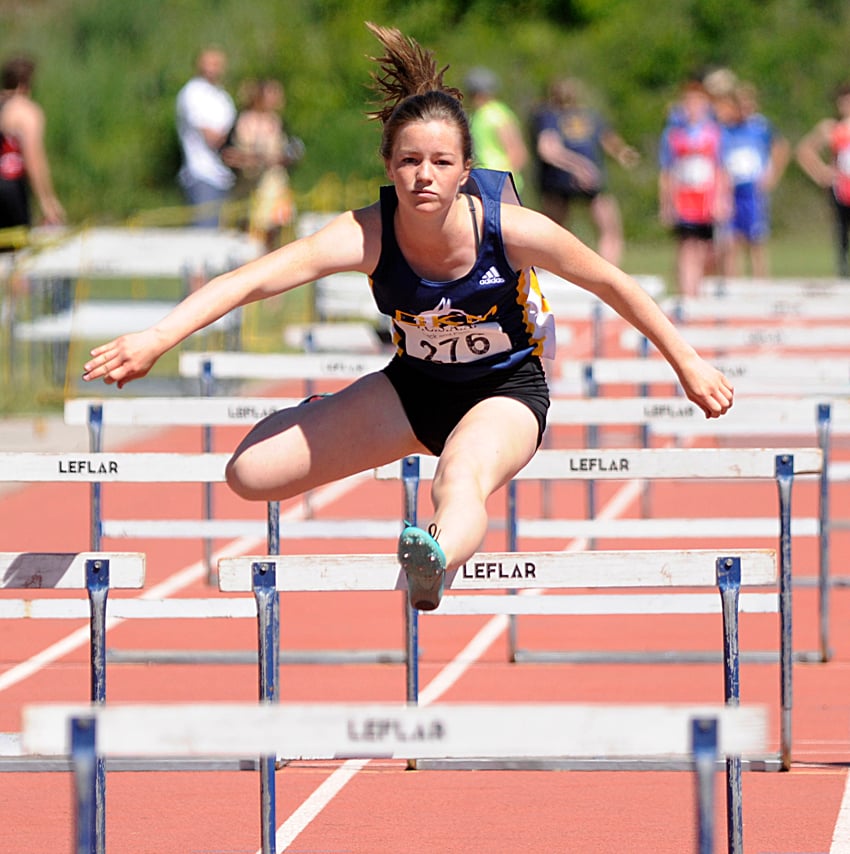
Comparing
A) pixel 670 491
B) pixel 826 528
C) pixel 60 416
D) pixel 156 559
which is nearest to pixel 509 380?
pixel 826 528

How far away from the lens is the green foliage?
97.5 feet

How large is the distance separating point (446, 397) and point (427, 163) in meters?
0.72

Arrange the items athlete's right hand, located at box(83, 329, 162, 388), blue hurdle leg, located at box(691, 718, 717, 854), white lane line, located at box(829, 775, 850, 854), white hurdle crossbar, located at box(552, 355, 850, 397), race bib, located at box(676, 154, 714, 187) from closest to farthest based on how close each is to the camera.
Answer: blue hurdle leg, located at box(691, 718, 717, 854) → athlete's right hand, located at box(83, 329, 162, 388) → white lane line, located at box(829, 775, 850, 854) → white hurdle crossbar, located at box(552, 355, 850, 397) → race bib, located at box(676, 154, 714, 187)

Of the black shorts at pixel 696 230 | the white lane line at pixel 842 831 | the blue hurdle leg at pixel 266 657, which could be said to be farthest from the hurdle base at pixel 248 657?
the black shorts at pixel 696 230

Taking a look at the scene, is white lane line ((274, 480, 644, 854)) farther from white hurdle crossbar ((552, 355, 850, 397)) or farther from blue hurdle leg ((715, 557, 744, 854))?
blue hurdle leg ((715, 557, 744, 854))

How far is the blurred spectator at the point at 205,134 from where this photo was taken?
1819cm

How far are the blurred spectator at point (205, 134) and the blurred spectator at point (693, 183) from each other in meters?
4.08

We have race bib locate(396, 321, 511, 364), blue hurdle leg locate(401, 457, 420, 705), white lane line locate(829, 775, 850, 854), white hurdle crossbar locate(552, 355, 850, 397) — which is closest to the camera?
white lane line locate(829, 775, 850, 854)

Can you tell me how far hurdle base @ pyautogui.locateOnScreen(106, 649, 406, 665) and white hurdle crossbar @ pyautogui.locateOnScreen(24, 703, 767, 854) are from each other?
4.57 m

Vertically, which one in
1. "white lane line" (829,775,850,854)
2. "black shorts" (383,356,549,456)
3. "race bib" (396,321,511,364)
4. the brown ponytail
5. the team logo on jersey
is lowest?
"white lane line" (829,775,850,854)

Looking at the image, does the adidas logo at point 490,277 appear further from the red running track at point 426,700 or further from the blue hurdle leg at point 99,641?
the red running track at point 426,700

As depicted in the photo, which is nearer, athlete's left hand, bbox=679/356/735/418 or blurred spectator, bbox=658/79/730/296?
athlete's left hand, bbox=679/356/735/418

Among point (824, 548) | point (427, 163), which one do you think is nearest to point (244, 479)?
point (427, 163)

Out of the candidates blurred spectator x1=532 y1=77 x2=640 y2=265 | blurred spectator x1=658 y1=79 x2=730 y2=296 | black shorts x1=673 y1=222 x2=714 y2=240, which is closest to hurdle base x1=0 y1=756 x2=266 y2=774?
blurred spectator x1=658 y1=79 x2=730 y2=296
